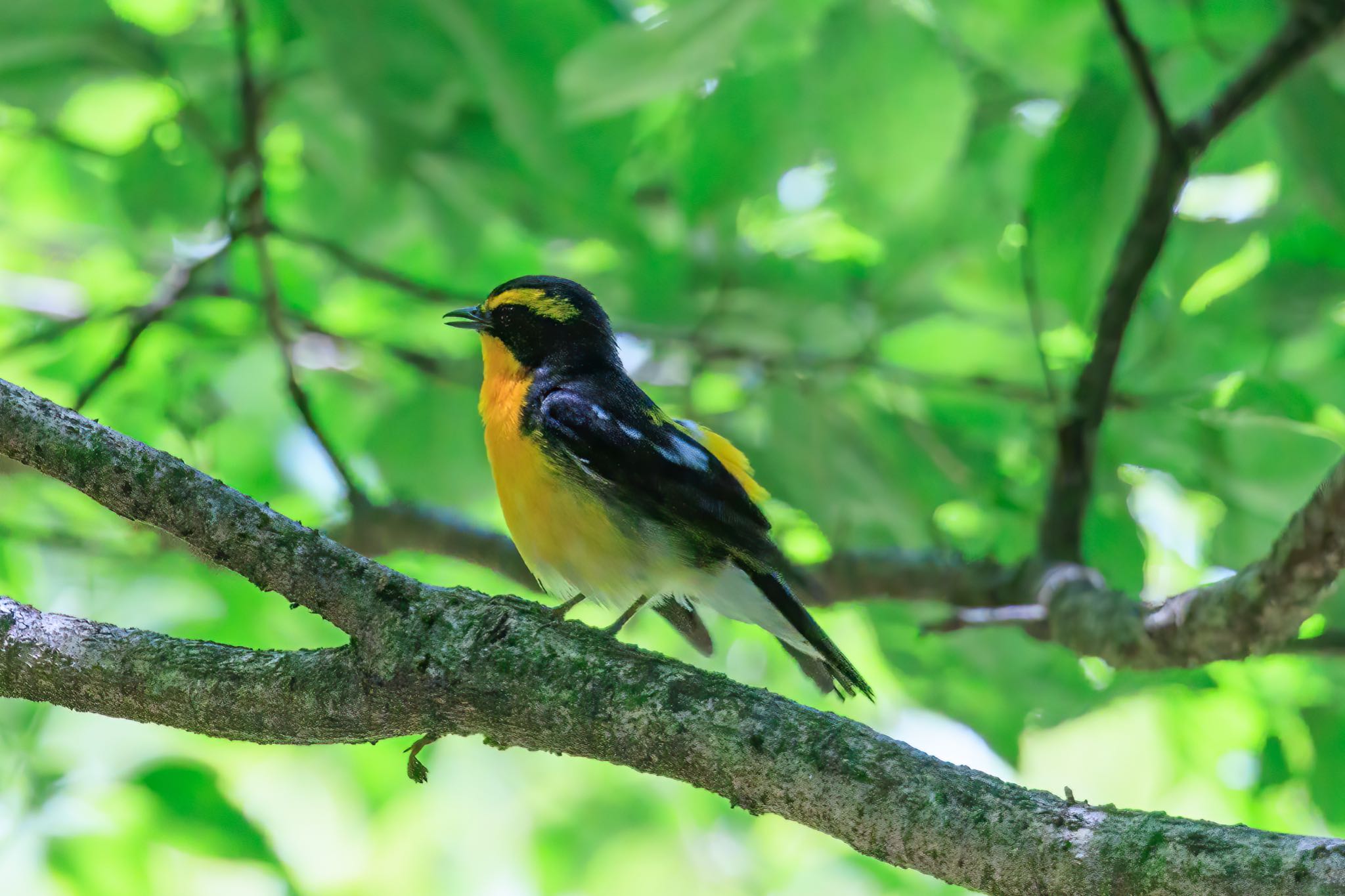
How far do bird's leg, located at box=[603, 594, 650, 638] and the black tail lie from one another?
0.39 m

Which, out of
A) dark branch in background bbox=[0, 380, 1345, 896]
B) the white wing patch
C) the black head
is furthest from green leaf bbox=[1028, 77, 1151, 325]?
dark branch in background bbox=[0, 380, 1345, 896]

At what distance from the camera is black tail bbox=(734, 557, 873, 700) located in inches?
144

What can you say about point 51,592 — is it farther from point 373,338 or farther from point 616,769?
point 616,769

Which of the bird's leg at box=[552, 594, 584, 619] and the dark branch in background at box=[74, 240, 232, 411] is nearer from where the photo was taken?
the bird's leg at box=[552, 594, 584, 619]

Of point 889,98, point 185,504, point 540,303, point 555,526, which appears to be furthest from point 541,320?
point 185,504

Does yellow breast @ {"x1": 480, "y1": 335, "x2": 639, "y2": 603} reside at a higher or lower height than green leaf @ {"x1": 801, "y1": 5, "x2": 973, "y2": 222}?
lower

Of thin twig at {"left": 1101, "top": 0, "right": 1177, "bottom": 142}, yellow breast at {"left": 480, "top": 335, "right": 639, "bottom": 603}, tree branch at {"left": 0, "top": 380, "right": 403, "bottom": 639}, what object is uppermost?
thin twig at {"left": 1101, "top": 0, "right": 1177, "bottom": 142}

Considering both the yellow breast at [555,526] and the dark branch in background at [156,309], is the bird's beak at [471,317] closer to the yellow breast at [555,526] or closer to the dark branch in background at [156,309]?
the yellow breast at [555,526]

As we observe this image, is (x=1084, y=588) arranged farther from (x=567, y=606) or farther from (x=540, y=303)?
(x=540, y=303)

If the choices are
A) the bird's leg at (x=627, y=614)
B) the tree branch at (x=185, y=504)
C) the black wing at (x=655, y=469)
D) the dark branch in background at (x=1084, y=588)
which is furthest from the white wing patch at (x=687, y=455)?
the tree branch at (x=185, y=504)

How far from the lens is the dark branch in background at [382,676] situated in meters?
2.31

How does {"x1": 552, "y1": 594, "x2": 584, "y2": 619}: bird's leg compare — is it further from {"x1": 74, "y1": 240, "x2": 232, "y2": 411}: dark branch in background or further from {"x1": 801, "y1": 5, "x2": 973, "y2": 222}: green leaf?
{"x1": 74, "y1": 240, "x2": 232, "y2": 411}: dark branch in background

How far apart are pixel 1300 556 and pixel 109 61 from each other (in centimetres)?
445

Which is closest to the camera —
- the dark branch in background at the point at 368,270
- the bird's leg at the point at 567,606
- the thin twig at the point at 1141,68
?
the bird's leg at the point at 567,606
